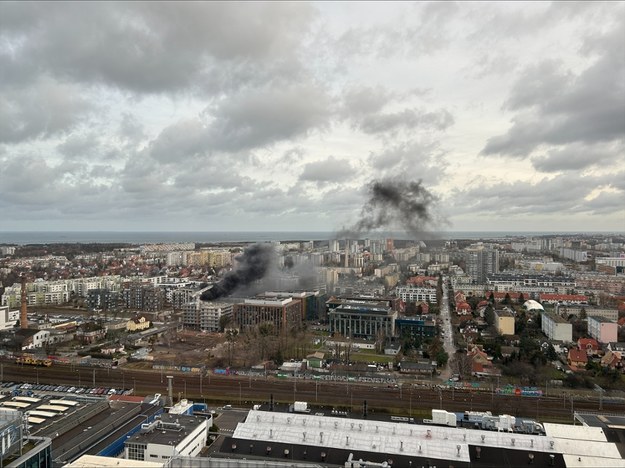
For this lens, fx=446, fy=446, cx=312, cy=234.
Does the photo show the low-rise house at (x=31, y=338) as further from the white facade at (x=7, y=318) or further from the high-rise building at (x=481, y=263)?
the high-rise building at (x=481, y=263)

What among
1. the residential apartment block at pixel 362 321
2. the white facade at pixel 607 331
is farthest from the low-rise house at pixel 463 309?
the white facade at pixel 607 331

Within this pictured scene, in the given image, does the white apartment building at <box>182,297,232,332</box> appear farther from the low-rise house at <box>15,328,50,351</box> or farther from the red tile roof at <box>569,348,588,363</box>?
the red tile roof at <box>569,348,588,363</box>

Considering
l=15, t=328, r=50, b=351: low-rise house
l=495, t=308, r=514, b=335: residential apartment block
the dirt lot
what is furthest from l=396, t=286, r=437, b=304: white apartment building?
l=15, t=328, r=50, b=351: low-rise house

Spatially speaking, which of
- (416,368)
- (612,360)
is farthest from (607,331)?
(416,368)

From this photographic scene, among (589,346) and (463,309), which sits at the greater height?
(463,309)

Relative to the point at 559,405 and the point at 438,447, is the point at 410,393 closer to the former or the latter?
the point at 559,405

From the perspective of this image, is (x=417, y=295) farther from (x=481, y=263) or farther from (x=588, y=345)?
A: (x=481, y=263)
